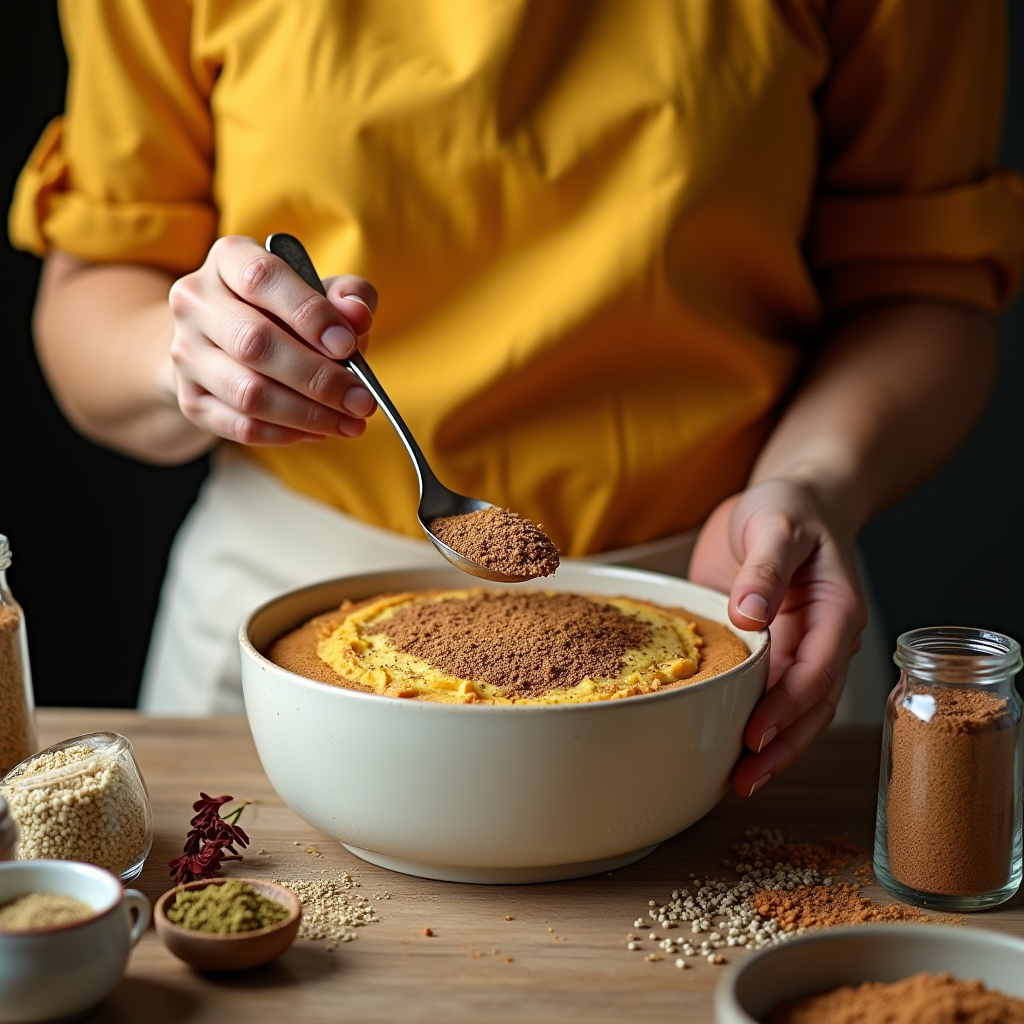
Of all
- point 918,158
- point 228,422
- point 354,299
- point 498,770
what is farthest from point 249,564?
point 918,158

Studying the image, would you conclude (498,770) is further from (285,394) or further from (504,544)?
(285,394)

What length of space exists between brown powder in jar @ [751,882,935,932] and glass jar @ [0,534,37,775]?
699mm

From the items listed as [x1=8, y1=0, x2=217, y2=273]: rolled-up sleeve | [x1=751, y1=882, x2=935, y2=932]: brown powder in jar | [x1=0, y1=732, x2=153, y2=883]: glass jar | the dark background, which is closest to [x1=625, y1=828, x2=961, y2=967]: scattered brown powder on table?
[x1=751, y1=882, x2=935, y2=932]: brown powder in jar

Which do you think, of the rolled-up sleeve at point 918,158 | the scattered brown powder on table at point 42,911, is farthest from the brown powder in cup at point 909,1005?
the rolled-up sleeve at point 918,158

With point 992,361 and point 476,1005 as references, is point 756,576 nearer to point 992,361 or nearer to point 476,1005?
point 476,1005

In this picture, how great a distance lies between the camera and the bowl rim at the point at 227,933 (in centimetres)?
89

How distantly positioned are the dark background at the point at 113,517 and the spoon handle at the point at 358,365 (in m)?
1.44

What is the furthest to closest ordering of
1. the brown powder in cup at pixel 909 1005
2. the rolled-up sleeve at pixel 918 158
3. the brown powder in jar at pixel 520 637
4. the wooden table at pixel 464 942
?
A: 1. the rolled-up sleeve at pixel 918 158
2. the brown powder in jar at pixel 520 637
3. the wooden table at pixel 464 942
4. the brown powder in cup at pixel 909 1005

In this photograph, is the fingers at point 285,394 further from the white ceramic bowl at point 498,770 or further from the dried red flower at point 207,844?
the dried red flower at point 207,844

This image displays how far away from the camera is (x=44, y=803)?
3.26 ft

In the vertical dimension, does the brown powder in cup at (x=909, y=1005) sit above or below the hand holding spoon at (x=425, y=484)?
below

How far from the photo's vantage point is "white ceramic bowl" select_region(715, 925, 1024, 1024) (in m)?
0.81

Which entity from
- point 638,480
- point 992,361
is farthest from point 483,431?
point 992,361

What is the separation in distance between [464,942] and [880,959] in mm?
315
